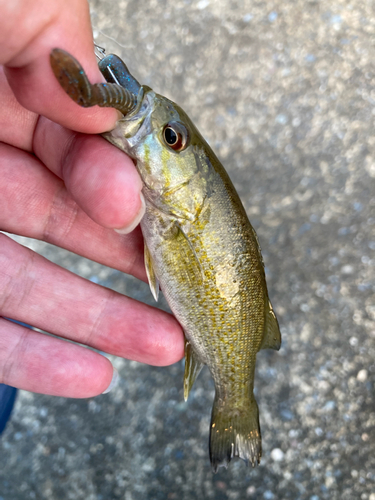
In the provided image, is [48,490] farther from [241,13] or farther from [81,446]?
[241,13]

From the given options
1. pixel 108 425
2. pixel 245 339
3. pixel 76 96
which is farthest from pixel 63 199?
pixel 108 425

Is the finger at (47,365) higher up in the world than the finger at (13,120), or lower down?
lower down

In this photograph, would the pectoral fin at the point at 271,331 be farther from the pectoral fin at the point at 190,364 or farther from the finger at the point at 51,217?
the finger at the point at 51,217

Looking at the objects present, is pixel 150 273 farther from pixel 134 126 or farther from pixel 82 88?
pixel 82 88

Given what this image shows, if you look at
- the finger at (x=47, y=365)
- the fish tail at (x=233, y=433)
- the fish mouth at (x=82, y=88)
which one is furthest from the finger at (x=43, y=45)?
the fish tail at (x=233, y=433)

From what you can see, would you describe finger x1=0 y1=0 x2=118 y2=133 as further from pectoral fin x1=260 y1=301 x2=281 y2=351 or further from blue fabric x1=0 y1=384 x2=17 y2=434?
blue fabric x1=0 y1=384 x2=17 y2=434

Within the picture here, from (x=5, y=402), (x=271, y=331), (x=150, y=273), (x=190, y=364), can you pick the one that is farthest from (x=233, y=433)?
(x=5, y=402)
